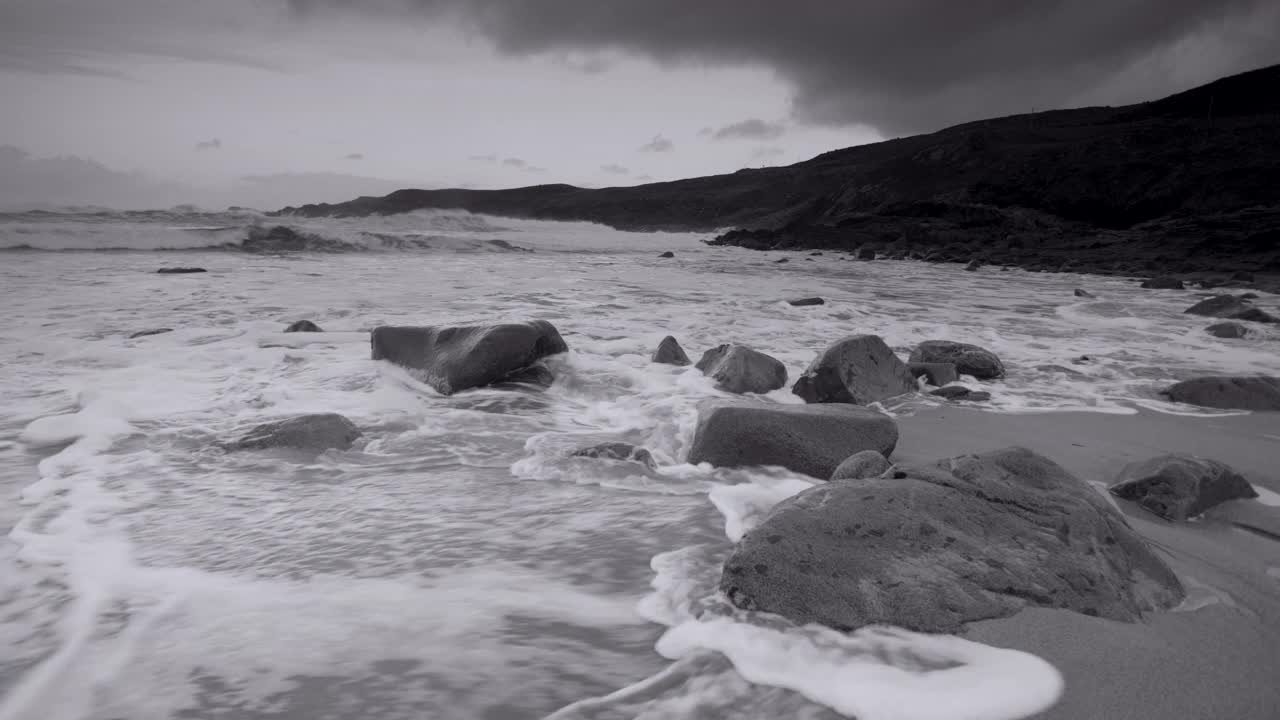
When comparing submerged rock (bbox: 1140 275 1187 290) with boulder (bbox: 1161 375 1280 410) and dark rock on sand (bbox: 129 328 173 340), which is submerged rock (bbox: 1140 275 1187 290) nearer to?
boulder (bbox: 1161 375 1280 410)

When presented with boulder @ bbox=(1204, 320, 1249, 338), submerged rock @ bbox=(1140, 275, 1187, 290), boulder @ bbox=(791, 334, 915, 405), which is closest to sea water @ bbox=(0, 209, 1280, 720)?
boulder @ bbox=(791, 334, 915, 405)

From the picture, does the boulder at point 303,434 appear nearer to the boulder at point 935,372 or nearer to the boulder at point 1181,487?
the boulder at point 1181,487

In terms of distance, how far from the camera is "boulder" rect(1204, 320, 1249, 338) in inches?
252

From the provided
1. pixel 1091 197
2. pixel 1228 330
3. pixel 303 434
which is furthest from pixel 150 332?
pixel 1091 197

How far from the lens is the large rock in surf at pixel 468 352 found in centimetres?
389

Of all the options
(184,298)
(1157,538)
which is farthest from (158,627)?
(184,298)

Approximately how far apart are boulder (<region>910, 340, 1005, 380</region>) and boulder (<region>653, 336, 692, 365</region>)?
1.50 metres

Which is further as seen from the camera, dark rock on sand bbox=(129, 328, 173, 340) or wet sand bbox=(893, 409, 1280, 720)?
dark rock on sand bbox=(129, 328, 173, 340)

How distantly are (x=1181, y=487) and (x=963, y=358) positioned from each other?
2.36m

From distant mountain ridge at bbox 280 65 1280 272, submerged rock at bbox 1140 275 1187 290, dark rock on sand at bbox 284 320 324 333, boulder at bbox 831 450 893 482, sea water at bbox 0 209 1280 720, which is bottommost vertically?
sea water at bbox 0 209 1280 720

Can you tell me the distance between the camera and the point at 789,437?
2.64 meters

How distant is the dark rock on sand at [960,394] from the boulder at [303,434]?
10.1 ft

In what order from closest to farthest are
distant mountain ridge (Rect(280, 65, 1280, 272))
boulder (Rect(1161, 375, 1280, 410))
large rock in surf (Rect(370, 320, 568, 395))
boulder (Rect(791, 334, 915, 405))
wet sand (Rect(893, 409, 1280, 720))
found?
1. wet sand (Rect(893, 409, 1280, 720))
2. boulder (Rect(1161, 375, 1280, 410))
3. boulder (Rect(791, 334, 915, 405))
4. large rock in surf (Rect(370, 320, 568, 395))
5. distant mountain ridge (Rect(280, 65, 1280, 272))

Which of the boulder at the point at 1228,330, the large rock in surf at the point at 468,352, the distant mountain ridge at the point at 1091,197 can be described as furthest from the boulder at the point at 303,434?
the distant mountain ridge at the point at 1091,197
